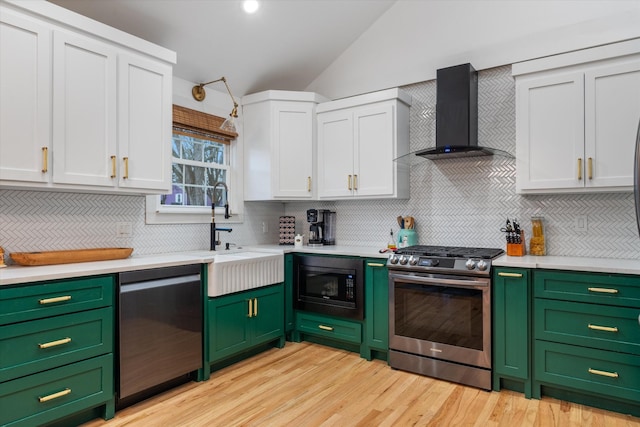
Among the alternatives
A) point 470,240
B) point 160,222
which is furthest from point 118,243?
point 470,240

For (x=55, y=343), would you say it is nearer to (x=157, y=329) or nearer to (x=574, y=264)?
(x=157, y=329)

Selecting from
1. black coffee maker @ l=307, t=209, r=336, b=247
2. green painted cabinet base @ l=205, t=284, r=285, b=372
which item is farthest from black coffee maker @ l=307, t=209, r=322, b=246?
green painted cabinet base @ l=205, t=284, r=285, b=372

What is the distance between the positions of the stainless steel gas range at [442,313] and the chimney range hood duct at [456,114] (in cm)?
81

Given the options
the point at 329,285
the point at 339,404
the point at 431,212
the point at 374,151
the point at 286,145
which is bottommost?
the point at 339,404

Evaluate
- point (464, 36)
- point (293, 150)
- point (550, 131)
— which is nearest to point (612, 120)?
point (550, 131)

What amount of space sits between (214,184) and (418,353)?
7.99ft

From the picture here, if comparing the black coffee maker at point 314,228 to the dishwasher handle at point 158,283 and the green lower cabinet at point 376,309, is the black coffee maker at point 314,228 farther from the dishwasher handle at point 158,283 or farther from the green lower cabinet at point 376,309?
the dishwasher handle at point 158,283

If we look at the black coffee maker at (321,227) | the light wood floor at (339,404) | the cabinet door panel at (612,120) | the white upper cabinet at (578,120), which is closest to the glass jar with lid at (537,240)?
the white upper cabinet at (578,120)

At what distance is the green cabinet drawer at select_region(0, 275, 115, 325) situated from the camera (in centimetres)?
197

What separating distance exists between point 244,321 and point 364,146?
73.7 inches

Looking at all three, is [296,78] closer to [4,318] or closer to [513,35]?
[513,35]

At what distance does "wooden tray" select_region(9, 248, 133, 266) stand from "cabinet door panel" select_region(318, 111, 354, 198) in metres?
1.88

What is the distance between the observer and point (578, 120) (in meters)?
2.73

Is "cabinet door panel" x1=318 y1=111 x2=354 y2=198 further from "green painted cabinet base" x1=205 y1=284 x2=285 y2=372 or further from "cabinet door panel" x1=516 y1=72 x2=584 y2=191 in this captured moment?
"cabinet door panel" x1=516 y1=72 x2=584 y2=191
